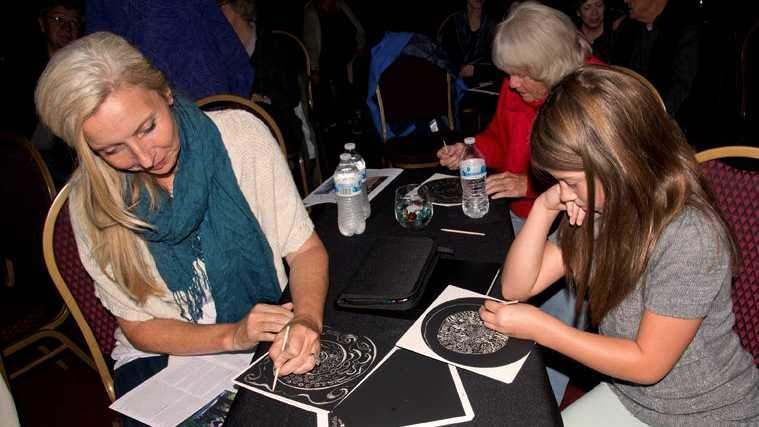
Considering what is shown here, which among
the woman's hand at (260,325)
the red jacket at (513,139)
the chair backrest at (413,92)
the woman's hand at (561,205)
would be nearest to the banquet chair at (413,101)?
the chair backrest at (413,92)

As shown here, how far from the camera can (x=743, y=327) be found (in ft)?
4.12

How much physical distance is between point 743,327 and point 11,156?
226 centimetres

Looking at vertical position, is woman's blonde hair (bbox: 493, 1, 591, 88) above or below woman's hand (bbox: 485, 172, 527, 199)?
above

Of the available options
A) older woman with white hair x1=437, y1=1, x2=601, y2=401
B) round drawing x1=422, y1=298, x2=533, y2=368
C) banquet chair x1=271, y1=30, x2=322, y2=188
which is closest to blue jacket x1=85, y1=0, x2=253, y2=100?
older woman with white hair x1=437, y1=1, x2=601, y2=401

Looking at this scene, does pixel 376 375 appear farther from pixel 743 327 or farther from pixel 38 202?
pixel 38 202

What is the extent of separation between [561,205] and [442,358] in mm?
475

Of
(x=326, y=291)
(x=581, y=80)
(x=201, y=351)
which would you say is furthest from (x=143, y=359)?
(x=581, y=80)

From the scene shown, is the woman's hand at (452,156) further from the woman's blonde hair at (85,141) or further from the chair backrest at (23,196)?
the chair backrest at (23,196)

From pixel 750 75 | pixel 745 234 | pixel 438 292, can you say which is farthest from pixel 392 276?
pixel 750 75

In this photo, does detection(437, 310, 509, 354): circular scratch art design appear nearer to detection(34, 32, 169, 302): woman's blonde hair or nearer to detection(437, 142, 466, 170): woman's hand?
detection(34, 32, 169, 302): woman's blonde hair

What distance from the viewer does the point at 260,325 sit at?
1237 millimetres

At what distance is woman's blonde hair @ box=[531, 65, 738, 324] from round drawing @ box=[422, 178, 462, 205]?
0.62 m

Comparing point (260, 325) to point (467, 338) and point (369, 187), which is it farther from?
point (369, 187)

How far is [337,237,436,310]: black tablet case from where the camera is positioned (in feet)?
4.06
